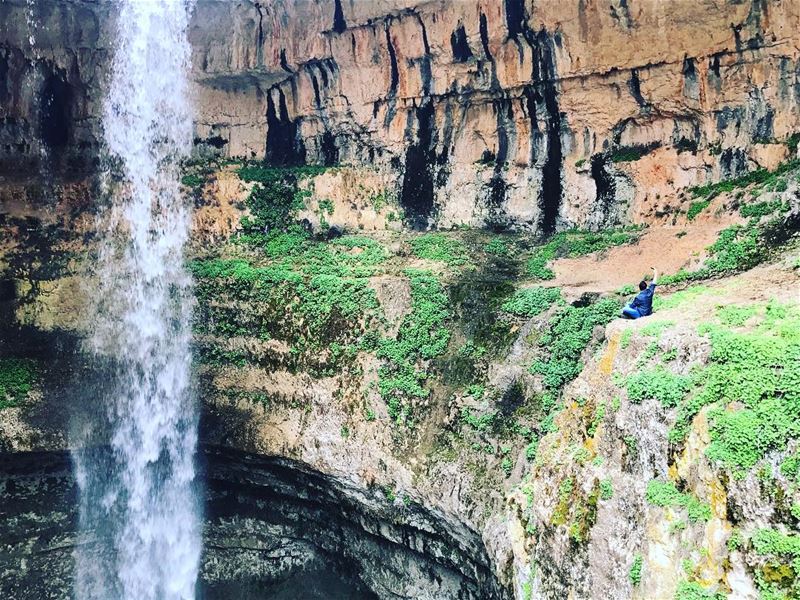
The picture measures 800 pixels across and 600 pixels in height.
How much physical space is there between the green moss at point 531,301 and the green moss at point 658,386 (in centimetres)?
591

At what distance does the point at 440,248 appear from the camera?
63.8 ft

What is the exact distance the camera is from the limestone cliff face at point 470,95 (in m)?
16.4

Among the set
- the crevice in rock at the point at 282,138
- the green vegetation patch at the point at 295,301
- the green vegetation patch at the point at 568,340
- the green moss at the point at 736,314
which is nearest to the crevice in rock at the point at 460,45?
the crevice in rock at the point at 282,138

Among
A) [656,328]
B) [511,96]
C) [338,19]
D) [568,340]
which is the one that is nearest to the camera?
[656,328]

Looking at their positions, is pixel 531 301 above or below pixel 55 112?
below

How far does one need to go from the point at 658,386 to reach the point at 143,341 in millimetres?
15103

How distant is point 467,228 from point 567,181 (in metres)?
3.49

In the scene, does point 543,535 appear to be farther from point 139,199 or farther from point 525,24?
point 139,199

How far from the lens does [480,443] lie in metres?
14.1

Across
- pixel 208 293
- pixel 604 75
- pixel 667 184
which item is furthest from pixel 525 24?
pixel 208 293

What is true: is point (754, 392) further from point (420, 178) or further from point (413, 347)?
point (420, 178)

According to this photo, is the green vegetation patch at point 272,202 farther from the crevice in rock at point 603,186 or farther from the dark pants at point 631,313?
the dark pants at point 631,313

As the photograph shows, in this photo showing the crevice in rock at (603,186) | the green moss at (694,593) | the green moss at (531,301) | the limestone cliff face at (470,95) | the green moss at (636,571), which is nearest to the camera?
the green moss at (694,593)

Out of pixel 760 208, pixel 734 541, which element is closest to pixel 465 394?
pixel 734 541
